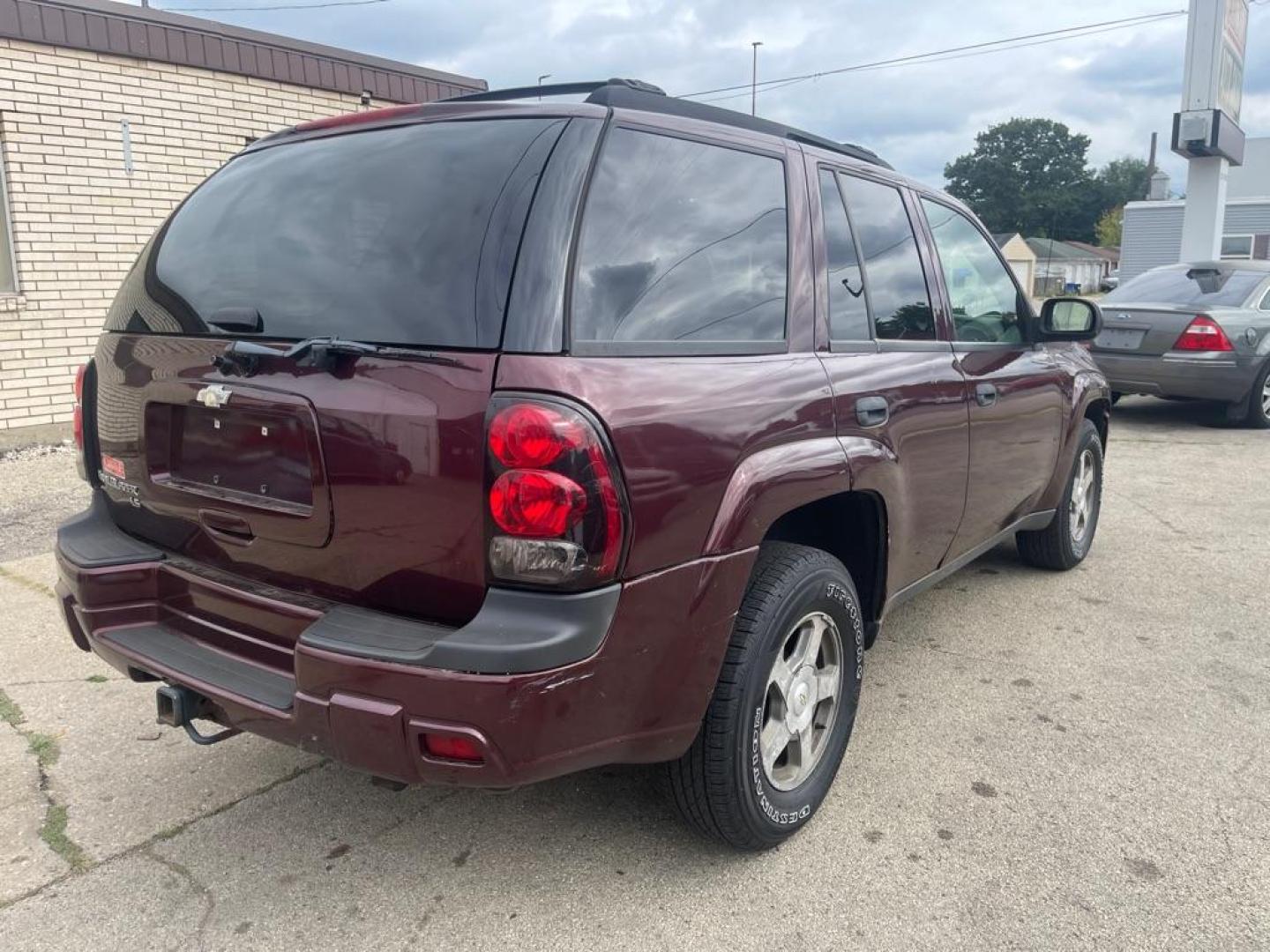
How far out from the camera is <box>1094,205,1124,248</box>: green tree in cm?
9575

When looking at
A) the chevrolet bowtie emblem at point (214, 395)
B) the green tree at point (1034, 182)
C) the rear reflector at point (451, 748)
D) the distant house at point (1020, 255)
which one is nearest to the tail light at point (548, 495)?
the rear reflector at point (451, 748)

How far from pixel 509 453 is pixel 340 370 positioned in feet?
1.49

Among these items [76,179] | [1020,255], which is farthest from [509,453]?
[1020,255]

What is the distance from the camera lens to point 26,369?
758 cm

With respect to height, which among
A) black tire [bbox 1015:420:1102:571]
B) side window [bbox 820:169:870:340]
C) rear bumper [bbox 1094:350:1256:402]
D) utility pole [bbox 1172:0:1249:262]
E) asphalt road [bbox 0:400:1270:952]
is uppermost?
utility pole [bbox 1172:0:1249:262]

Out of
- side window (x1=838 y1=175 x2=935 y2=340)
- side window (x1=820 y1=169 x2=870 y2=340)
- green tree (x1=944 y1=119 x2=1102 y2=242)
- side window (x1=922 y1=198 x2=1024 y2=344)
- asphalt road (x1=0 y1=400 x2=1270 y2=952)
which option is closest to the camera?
asphalt road (x1=0 y1=400 x2=1270 y2=952)

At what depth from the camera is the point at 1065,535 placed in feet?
16.5

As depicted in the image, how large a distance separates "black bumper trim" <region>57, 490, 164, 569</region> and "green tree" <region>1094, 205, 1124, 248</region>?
104432mm

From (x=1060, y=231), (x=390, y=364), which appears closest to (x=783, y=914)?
(x=390, y=364)

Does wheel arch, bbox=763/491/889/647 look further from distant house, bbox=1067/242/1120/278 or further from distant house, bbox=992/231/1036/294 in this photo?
distant house, bbox=1067/242/1120/278

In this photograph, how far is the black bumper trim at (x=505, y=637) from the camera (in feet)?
6.55

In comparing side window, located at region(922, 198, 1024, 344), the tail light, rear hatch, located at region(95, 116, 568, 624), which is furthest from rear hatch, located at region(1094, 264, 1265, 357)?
the tail light

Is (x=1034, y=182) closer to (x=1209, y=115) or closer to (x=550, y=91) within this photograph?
(x=1209, y=115)

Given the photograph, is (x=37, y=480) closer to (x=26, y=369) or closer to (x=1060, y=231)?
(x=26, y=369)
